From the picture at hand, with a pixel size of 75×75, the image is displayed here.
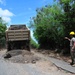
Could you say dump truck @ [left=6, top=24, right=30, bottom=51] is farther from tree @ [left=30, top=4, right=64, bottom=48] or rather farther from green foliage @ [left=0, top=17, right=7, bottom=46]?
green foliage @ [left=0, top=17, right=7, bottom=46]

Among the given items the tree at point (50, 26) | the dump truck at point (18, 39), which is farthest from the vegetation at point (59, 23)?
the dump truck at point (18, 39)

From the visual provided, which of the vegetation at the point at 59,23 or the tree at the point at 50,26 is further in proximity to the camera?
the tree at the point at 50,26

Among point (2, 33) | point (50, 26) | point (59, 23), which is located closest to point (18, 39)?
point (59, 23)

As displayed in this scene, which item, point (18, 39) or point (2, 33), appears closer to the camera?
point (18, 39)

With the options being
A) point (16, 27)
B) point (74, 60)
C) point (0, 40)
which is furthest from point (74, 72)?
point (0, 40)

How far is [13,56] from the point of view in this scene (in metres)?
19.2

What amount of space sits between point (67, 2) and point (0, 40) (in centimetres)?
1997

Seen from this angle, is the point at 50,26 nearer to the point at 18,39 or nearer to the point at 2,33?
the point at 18,39

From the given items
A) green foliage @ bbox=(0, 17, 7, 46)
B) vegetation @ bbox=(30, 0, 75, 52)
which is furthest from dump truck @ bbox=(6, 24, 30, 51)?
green foliage @ bbox=(0, 17, 7, 46)

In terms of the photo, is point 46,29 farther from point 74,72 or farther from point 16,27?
point 74,72

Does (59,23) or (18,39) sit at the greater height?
(59,23)

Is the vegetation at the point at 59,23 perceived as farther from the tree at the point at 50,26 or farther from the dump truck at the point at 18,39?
the dump truck at the point at 18,39

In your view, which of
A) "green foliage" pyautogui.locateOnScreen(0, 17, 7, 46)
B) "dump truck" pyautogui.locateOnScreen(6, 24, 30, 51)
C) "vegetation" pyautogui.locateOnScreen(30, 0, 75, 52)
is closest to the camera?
"vegetation" pyautogui.locateOnScreen(30, 0, 75, 52)

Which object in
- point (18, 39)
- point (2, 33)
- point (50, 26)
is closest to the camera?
point (18, 39)
